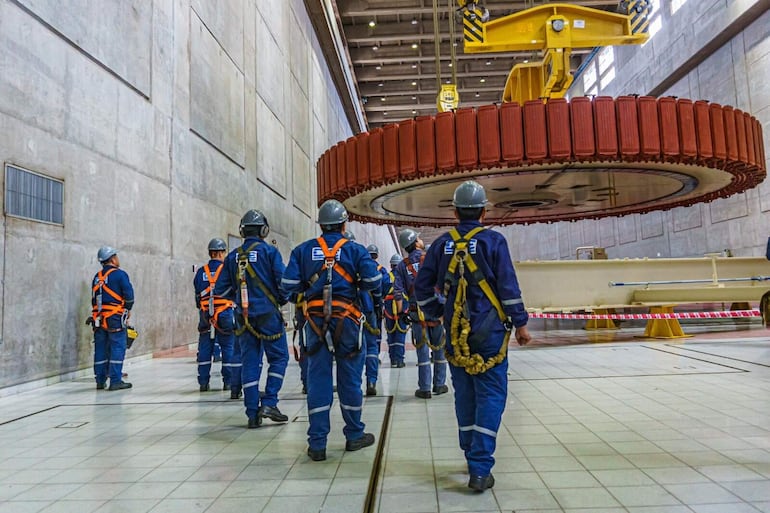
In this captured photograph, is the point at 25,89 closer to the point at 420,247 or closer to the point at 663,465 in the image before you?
the point at 420,247

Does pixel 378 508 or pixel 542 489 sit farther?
pixel 542 489

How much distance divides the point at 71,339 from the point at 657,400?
635 centimetres

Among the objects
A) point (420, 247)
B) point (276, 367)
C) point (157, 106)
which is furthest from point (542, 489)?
point (157, 106)

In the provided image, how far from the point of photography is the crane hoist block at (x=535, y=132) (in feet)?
24.7

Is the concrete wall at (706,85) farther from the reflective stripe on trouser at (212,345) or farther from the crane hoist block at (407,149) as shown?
the reflective stripe on trouser at (212,345)

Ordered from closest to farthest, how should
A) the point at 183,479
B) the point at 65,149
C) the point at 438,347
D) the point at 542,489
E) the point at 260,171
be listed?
the point at 542,489
the point at 183,479
the point at 438,347
the point at 65,149
the point at 260,171

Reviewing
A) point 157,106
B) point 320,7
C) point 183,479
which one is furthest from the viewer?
point 320,7

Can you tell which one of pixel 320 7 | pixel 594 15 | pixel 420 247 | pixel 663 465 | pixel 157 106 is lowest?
pixel 663 465

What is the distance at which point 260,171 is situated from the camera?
12523 mm

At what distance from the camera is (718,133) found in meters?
7.95

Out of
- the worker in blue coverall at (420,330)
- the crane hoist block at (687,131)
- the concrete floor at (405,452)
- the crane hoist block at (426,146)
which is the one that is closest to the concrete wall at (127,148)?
the concrete floor at (405,452)

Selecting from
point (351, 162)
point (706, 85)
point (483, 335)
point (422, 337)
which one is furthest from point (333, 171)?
point (706, 85)

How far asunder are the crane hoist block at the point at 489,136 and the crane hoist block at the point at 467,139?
0.09 m

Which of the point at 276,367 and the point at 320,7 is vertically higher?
the point at 320,7
